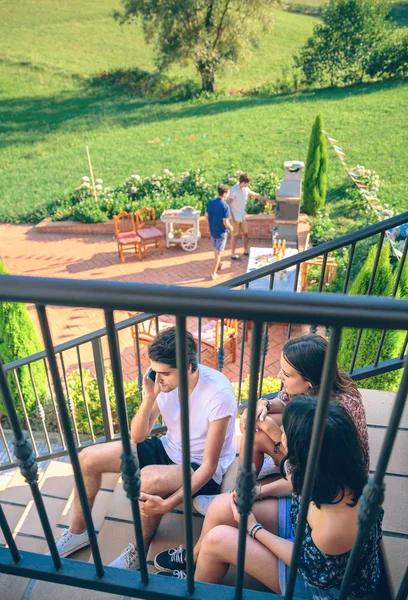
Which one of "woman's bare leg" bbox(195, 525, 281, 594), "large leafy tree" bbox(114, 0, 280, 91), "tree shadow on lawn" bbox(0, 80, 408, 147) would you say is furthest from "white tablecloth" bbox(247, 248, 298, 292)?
"large leafy tree" bbox(114, 0, 280, 91)

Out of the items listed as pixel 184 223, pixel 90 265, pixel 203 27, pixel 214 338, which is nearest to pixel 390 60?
pixel 203 27

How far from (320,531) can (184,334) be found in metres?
0.89

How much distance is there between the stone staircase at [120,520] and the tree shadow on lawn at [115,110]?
53.3ft

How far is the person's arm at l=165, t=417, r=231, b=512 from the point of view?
6.81ft

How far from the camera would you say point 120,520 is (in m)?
2.45

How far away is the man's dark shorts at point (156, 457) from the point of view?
228 centimetres

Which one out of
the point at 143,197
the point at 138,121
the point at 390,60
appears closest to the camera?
the point at 143,197

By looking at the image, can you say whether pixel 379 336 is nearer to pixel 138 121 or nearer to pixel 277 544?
pixel 277 544

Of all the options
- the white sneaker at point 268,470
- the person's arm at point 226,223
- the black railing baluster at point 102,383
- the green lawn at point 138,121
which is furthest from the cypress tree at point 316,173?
the white sneaker at point 268,470

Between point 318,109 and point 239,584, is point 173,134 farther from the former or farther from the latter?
point 239,584

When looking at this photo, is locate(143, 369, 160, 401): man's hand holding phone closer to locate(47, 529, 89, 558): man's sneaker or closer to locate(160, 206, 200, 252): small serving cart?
locate(47, 529, 89, 558): man's sneaker

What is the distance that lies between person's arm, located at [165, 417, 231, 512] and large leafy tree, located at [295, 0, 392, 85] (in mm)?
20421

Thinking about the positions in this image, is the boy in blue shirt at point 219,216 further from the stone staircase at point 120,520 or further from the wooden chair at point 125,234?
the stone staircase at point 120,520

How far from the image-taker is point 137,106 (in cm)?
1980
